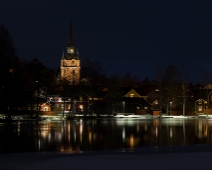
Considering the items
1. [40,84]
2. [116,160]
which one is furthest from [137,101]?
[116,160]

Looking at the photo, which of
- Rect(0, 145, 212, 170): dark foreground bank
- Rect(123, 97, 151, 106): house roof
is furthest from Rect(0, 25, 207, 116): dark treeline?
Rect(0, 145, 212, 170): dark foreground bank

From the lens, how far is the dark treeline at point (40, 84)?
57.2 m

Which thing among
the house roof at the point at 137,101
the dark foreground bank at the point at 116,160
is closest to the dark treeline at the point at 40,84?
the house roof at the point at 137,101

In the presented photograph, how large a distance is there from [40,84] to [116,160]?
202 feet

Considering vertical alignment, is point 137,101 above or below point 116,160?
above

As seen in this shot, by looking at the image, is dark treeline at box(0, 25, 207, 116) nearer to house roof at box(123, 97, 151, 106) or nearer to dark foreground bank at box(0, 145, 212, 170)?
house roof at box(123, 97, 151, 106)

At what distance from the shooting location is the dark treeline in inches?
2254

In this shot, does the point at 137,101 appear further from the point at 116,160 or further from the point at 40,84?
the point at 116,160

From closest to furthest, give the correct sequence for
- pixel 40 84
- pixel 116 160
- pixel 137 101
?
pixel 116 160 < pixel 40 84 < pixel 137 101

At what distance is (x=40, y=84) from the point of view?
269 ft

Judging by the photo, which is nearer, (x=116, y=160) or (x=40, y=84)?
(x=116, y=160)

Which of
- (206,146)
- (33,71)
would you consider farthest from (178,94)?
(206,146)

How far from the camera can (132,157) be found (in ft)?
74.3

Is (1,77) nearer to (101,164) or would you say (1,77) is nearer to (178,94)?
(101,164)
